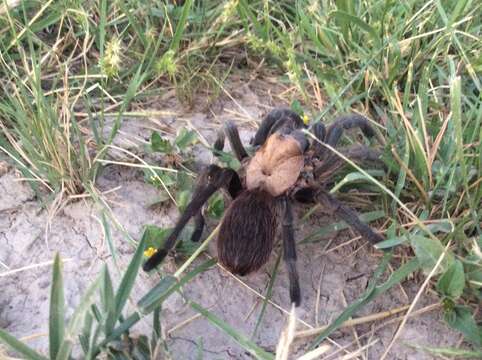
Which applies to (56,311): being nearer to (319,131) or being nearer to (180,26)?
(319,131)

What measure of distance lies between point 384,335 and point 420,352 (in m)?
0.14

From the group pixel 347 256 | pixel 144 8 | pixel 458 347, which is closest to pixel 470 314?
pixel 458 347

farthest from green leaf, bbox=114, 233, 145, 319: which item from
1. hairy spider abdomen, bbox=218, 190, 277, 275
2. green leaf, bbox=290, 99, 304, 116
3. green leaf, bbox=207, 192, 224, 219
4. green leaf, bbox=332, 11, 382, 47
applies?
green leaf, bbox=332, 11, 382, 47

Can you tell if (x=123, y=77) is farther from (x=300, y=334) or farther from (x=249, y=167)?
(x=300, y=334)

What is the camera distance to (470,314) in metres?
2.17

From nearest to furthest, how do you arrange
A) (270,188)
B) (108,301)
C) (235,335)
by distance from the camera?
1. (108,301)
2. (235,335)
3. (270,188)

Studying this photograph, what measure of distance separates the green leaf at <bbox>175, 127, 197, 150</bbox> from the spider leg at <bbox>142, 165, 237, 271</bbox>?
12.8 inches

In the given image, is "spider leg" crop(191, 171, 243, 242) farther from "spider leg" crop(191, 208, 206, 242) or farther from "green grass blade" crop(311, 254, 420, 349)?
"green grass blade" crop(311, 254, 420, 349)

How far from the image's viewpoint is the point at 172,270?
2389 mm

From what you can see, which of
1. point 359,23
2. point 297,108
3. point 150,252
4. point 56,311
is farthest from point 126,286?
point 359,23

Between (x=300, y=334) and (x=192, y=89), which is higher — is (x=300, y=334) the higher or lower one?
the lower one

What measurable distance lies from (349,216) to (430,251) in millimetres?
353

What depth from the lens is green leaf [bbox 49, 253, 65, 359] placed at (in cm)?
168

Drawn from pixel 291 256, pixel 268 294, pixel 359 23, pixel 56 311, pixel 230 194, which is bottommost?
pixel 268 294
